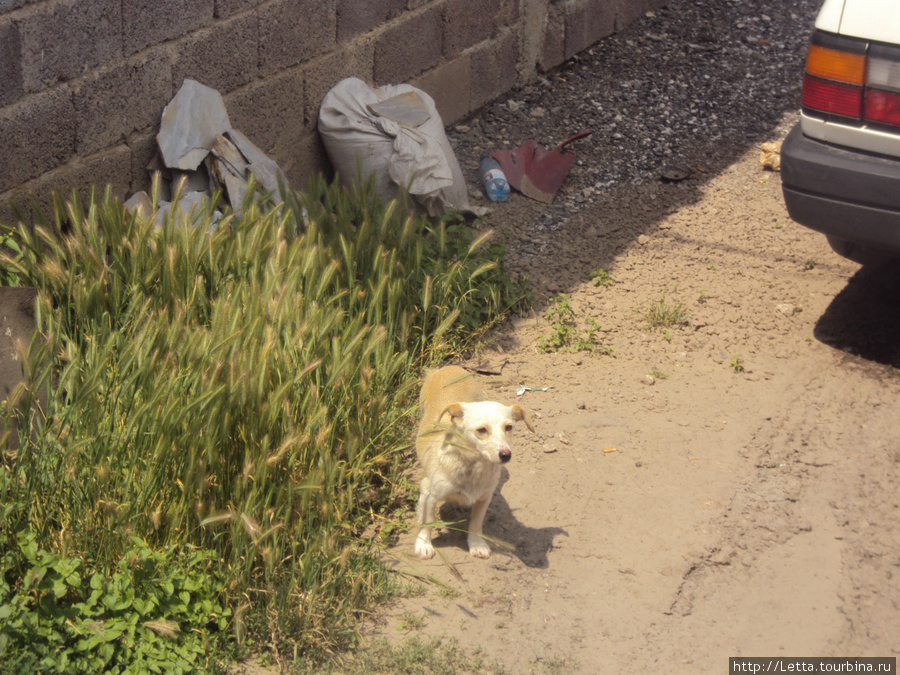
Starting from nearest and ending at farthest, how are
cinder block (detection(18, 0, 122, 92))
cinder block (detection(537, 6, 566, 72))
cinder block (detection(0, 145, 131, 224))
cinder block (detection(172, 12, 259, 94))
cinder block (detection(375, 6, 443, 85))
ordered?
cinder block (detection(18, 0, 122, 92)) → cinder block (detection(0, 145, 131, 224)) → cinder block (detection(172, 12, 259, 94)) → cinder block (detection(375, 6, 443, 85)) → cinder block (detection(537, 6, 566, 72))

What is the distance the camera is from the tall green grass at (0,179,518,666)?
2.49 meters

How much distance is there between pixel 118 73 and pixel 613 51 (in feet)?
14.9

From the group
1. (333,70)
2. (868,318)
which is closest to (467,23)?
(333,70)

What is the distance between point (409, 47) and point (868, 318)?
3142mm

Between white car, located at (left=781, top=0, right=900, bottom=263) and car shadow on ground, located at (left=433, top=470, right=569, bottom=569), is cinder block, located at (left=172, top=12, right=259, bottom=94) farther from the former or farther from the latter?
white car, located at (left=781, top=0, right=900, bottom=263)

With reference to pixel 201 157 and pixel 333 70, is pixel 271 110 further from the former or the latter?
pixel 201 157

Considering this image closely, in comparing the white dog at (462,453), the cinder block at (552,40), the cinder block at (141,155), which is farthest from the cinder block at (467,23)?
the white dog at (462,453)

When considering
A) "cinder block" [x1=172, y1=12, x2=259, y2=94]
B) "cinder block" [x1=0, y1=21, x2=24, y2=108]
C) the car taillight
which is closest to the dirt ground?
the car taillight

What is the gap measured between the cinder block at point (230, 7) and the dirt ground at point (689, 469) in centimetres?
184

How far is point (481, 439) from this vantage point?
8.91ft

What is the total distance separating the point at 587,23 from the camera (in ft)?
23.5

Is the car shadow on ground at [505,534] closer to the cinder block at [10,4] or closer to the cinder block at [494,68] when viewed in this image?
the cinder block at [10,4]

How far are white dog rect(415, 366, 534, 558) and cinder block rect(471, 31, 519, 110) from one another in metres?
3.64

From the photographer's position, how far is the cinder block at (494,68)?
627 cm
